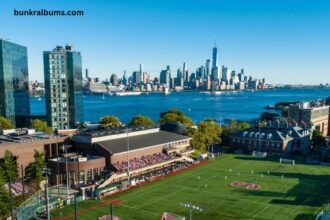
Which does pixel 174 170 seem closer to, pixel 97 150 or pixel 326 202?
pixel 97 150

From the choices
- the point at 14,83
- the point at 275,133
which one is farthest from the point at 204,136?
the point at 14,83

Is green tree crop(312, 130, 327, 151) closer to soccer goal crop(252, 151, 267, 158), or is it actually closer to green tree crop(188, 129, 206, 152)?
soccer goal crop(252, 151, 267, 158)

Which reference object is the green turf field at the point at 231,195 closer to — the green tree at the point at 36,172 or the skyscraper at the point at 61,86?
the green tree at the point at 36,172

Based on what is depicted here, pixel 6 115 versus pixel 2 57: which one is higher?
pixel 2 57

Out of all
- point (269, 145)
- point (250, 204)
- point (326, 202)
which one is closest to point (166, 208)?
point (250, 204)

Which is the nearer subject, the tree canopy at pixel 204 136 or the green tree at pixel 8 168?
the green tree at pixel 8 168

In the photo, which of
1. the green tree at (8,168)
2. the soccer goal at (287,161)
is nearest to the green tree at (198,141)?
the soccer goal at (287,161)
